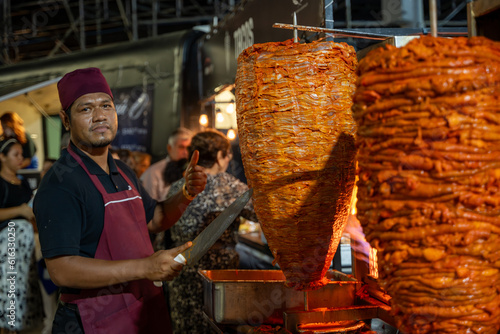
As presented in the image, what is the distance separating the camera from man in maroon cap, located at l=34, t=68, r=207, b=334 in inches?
70.9

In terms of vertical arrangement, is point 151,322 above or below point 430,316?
below

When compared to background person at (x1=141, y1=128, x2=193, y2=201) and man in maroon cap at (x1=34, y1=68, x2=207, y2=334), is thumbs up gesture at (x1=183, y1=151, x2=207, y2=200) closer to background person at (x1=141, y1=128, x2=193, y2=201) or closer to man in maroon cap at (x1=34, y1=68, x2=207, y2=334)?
man in maroon cap at (x1=34, y1=68, x2=207, y2=334)

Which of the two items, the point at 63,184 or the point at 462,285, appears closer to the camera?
the point at 462,285

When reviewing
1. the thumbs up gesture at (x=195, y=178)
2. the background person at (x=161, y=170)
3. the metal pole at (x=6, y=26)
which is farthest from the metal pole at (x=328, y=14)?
the metal pole at (x=6, y=26)

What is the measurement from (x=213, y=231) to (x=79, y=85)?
108 cm

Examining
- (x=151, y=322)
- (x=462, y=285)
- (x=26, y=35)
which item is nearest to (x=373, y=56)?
(x=462, y=285)

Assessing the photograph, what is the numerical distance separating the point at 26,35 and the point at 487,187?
13042mm

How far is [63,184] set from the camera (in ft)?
6.42

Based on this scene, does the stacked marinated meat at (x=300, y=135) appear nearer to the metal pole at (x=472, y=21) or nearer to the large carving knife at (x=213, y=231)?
the large carving knife at (x=213, y=231)

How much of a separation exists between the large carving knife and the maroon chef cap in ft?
3.25

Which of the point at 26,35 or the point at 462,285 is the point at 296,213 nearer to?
the point at 462,285

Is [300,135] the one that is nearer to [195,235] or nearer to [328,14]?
[328,14]

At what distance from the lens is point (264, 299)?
1848 mm

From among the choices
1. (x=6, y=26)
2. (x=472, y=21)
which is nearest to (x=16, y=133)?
(x=472, y=21)
